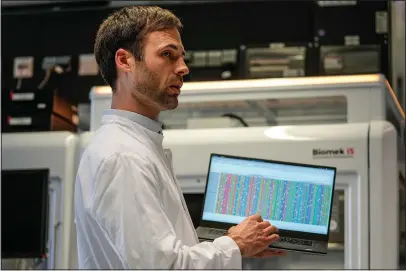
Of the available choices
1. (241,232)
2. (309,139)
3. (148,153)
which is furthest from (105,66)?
(309,139)

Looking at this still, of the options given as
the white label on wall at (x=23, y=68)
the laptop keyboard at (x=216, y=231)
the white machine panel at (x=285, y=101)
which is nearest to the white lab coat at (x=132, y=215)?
the laptop keyboard at (x=216, y=231)

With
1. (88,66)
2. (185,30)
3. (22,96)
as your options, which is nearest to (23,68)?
(88,66)

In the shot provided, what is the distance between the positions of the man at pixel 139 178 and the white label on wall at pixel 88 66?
114 inches

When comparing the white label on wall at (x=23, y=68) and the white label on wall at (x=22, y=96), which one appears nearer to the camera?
the white label on wall at (x=22, y=96)

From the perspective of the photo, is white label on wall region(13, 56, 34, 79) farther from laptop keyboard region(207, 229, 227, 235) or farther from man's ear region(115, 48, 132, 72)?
man's ear region(115, 48, 132, 72)

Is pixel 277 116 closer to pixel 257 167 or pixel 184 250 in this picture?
pixel 257 167

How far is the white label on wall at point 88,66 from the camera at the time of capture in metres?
4.58

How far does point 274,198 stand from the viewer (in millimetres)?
2141

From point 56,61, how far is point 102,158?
3420 mm

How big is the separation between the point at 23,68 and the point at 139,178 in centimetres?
351

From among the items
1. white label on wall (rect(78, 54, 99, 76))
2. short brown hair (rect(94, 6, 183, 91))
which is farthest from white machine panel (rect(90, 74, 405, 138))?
white label on wall (rect(78, 54, 99, 76))

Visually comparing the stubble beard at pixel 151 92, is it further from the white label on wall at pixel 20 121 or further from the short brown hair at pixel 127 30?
the white label on wall at pixel 20 121

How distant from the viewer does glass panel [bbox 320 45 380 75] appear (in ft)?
10.5

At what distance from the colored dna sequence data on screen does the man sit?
0.46 m
